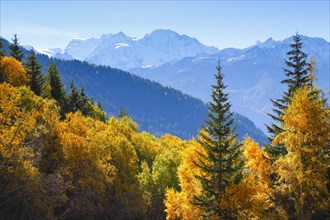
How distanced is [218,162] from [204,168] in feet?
5.00

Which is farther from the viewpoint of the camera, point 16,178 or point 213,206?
point 213,206

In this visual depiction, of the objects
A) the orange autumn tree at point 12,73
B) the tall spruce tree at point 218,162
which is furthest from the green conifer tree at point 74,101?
the tall spruce tree at point 218,162

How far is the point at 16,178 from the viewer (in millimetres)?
34062

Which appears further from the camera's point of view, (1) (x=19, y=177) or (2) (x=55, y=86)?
(2) (x=55, y=86)

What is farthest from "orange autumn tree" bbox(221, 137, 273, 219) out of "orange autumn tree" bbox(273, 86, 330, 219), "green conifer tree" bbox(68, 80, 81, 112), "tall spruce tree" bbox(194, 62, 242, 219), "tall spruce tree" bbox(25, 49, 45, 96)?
"green conifer tree" bbox(68, 80, 81, 112)

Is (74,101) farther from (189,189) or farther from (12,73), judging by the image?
(189,189)

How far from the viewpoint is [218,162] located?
3844cm

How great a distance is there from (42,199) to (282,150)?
83.6 ft

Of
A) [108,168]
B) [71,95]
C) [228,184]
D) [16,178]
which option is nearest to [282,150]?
[228,184]

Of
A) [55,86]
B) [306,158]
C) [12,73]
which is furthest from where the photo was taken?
[55,86]

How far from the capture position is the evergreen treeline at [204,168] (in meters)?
33.7

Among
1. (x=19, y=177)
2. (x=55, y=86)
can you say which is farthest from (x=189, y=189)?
(x=55, y=86)

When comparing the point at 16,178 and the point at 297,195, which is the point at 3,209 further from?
the point at 297,195

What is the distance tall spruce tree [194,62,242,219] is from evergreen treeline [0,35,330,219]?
0.32 feet
